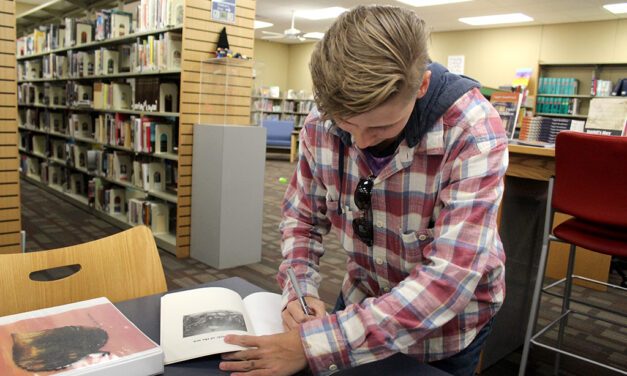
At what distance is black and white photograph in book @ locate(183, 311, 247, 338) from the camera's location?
84 cm

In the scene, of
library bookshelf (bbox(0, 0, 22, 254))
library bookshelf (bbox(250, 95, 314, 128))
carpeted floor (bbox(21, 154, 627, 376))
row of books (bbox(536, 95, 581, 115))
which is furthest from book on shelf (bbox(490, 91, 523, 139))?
library bookshelf (bbox(250, 95, 314, 128))

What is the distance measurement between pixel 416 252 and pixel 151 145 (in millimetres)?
3388

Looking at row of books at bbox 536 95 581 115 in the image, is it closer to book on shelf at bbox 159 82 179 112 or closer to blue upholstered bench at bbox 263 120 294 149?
blue upholstered bench at bbox 263 120 294 149

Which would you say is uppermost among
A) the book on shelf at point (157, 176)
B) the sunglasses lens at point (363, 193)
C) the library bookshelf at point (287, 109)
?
the library bookshelf at point (287, 109)

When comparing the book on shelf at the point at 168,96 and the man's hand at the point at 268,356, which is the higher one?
the book on shelf at the point at 168,96

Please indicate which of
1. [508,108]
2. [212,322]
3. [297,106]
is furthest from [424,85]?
[297,106]

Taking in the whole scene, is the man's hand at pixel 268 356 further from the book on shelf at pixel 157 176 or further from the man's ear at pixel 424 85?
the book on shelf at pixel 157 176

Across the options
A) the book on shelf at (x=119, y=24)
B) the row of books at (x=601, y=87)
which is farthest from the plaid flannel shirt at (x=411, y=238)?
the row of books at (x=601, y=87)

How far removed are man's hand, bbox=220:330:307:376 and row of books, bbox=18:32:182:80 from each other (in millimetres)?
3137

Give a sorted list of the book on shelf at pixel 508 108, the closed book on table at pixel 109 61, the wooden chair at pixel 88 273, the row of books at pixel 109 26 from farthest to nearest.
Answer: the closed book on table at pixel 109 61, the row of books at pixel 109 26, the book on shelf at pixel 508 108, the wooden chair at pixel 88 273

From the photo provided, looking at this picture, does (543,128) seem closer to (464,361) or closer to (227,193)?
(227,193)

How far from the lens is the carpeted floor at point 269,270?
2.36m

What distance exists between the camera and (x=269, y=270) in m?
3.45

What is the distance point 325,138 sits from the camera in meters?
1.01
